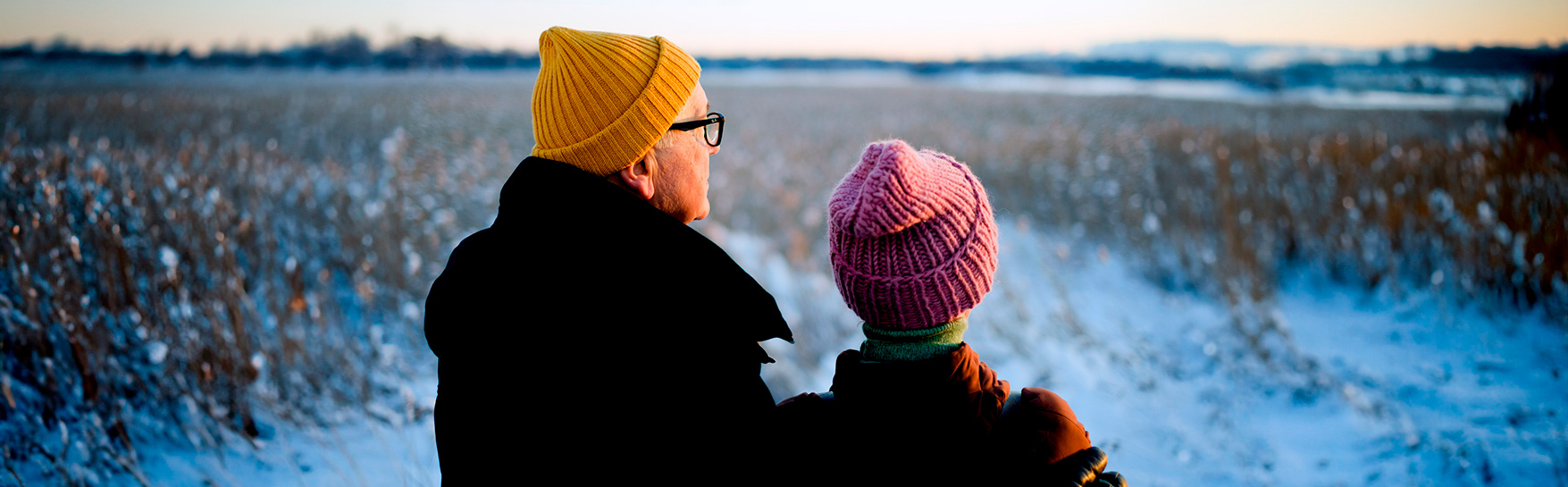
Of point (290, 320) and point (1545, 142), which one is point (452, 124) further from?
point (1545, 142)

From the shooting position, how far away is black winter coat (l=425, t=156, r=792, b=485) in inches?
46.1

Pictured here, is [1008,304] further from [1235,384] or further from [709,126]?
[709,126]

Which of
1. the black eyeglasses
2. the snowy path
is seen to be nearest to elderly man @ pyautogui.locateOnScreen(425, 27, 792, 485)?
the black eyeglasses

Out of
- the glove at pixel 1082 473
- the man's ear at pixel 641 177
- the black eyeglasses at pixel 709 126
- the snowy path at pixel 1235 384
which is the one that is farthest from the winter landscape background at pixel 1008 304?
the glove at pixel 1082 473

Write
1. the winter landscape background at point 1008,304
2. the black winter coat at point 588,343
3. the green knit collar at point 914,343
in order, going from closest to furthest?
1. the black winter coat at point 588,343
2. the green knit collar at point 914,343
3. the winter landscape background at point 1008,304

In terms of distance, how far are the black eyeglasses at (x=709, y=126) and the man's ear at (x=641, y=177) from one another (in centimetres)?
9

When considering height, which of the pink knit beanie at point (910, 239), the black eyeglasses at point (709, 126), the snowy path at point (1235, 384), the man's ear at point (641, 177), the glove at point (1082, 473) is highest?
the black eyeglasses at point (709, 126)

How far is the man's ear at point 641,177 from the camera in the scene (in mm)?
1447

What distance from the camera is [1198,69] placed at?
4669 cm

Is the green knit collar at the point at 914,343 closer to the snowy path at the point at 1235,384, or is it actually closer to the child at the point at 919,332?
the child at the point at 919,332

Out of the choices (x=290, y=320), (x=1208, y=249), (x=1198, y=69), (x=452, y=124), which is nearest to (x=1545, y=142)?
(x=1208, y=249)

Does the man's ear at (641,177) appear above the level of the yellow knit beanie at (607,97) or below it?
below

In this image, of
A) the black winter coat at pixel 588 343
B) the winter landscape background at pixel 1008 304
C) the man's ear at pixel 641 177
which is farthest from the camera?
the winter landscape background at pixel 1008 304

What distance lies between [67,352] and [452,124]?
8311mm
